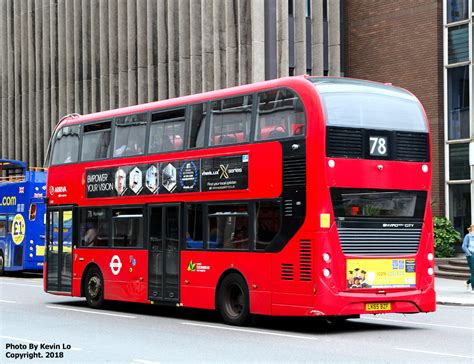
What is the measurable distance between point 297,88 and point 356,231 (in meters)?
2.49

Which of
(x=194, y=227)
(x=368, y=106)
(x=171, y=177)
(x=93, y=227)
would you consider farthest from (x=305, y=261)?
(x=93, y=227)

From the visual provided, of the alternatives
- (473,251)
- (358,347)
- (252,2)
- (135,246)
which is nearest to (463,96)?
(252,2)

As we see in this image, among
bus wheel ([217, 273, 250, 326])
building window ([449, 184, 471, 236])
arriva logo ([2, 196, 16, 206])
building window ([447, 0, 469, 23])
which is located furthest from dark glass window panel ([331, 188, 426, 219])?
building window ([447, 0, 469, 23])

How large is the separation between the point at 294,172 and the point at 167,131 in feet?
13.1

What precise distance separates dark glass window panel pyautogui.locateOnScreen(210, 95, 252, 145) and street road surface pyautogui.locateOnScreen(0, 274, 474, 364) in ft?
10.7

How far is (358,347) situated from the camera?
45.6 ft

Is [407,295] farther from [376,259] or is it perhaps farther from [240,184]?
[240,184]

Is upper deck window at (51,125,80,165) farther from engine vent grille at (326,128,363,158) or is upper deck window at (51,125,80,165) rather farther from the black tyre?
the black tyre

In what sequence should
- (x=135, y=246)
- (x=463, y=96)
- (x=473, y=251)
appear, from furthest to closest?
1. (x=463, y=96)
2. (x=473, y=251)
3. (x=135, y=246)

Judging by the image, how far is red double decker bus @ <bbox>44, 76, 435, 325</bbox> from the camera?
1586cm

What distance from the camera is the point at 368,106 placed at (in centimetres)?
1634

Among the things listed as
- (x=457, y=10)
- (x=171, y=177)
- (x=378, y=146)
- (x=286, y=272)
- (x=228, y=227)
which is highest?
(x=457, y=10)

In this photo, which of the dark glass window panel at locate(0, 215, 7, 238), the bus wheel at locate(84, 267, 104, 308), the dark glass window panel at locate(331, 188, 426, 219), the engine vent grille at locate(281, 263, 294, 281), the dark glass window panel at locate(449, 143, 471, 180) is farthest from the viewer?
the dark glass window panel at locate(449, 143, 471, 180)

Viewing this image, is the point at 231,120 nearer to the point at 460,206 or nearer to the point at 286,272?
the point at 286,272
